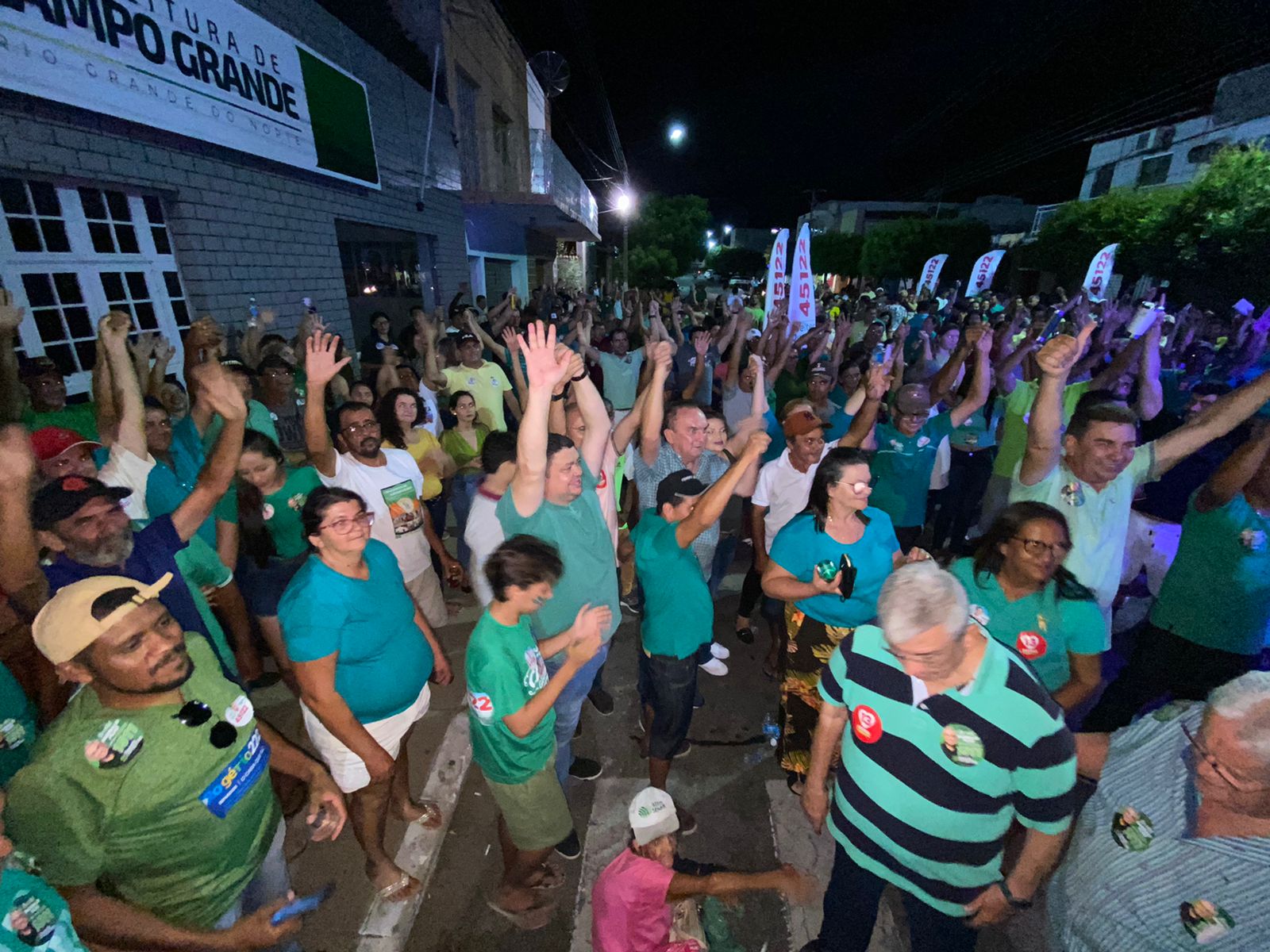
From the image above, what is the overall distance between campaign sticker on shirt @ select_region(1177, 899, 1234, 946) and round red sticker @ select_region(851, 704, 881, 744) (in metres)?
0.84

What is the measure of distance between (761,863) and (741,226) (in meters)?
136

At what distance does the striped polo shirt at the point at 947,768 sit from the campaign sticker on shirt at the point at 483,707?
1368mm

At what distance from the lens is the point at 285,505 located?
3.41 m

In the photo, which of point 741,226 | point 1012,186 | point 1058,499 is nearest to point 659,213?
point 1012,186

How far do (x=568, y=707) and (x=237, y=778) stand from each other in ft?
4.62

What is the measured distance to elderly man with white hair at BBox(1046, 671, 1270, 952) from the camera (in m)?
1.49

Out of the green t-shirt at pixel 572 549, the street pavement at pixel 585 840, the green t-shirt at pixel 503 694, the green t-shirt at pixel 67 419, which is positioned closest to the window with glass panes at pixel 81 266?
the green t-shirt at pixel 67 419

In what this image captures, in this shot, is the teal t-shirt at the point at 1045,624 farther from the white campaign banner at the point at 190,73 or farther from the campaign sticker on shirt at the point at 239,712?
the white campaign banner at the point at 190,73

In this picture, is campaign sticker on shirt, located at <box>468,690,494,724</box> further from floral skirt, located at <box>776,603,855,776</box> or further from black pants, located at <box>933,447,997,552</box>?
black pants, located at <box>933,447,997,552</box>

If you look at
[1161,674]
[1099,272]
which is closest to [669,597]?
[1161,674]

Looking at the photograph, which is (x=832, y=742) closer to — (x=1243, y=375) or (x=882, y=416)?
(x=882, y=416)

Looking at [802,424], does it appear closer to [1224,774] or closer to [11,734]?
[1224,774]

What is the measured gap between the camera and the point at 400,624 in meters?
2.66

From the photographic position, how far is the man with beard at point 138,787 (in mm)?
1578
